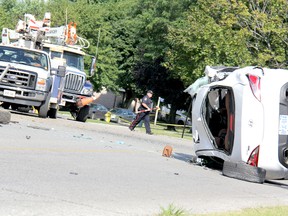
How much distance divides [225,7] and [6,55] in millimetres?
15064

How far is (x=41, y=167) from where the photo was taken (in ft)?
34.1

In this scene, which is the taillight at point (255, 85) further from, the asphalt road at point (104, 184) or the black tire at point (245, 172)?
the asphalt road at point (104, 184)

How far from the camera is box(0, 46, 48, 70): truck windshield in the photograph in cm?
2275

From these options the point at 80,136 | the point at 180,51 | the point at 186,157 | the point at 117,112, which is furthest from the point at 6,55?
the point at 117,112

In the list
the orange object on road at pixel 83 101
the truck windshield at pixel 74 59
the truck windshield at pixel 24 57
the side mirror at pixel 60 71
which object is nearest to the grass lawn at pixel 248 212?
the side mirror at pixel 60 71

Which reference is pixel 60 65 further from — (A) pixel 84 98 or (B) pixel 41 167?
(B) pixel 41 167

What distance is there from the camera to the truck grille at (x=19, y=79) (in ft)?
71.9

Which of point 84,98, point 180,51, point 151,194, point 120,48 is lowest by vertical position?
point 151,194

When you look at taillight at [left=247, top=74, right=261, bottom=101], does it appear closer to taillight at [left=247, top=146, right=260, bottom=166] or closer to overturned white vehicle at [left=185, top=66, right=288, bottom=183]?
overturned white vehicle at [left=185, top=66, right=288, bottom=183]

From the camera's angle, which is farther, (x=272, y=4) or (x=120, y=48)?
(x=120, y=48)

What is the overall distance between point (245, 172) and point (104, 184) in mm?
4139

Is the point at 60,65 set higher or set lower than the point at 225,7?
lower

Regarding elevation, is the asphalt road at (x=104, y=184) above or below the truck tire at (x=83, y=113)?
below

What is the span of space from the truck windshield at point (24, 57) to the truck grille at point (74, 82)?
2.46 meters
